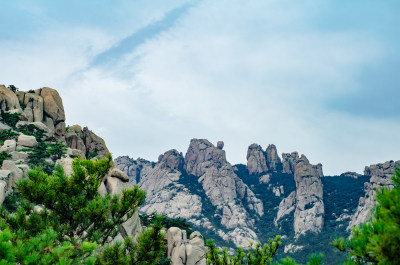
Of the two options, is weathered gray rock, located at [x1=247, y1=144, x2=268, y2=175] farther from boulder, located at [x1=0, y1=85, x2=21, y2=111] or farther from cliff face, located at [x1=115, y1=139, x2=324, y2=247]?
boulder, located at [x1=0, y1=85, x2=21, y2=111]

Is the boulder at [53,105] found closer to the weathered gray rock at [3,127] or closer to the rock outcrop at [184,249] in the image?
the weathered gray rock at [3,127]

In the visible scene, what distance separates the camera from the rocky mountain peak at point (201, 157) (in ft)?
516

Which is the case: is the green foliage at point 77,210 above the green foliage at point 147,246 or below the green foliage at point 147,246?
above

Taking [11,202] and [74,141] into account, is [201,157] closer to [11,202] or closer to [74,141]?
[74,141]

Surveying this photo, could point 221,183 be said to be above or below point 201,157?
below

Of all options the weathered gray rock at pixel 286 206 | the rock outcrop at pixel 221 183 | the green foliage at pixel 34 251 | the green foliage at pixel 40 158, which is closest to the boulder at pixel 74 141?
the green foliage at pixel 40 158

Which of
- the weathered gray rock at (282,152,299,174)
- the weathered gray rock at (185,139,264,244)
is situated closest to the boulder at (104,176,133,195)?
the weathered gray rock at (185,139,264,244)

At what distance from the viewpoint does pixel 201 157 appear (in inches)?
6407

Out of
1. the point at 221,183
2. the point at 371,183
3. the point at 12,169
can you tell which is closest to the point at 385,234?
the point at 12,169

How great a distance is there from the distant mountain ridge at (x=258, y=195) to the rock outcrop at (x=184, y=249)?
3059 inches

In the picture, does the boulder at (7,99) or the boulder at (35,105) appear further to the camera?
the boulder at (35,105)

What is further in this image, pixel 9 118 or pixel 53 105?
pixel 53 105

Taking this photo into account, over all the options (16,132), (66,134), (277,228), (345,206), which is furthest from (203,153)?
(16,132)

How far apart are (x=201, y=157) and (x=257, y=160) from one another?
31790 millimetres
